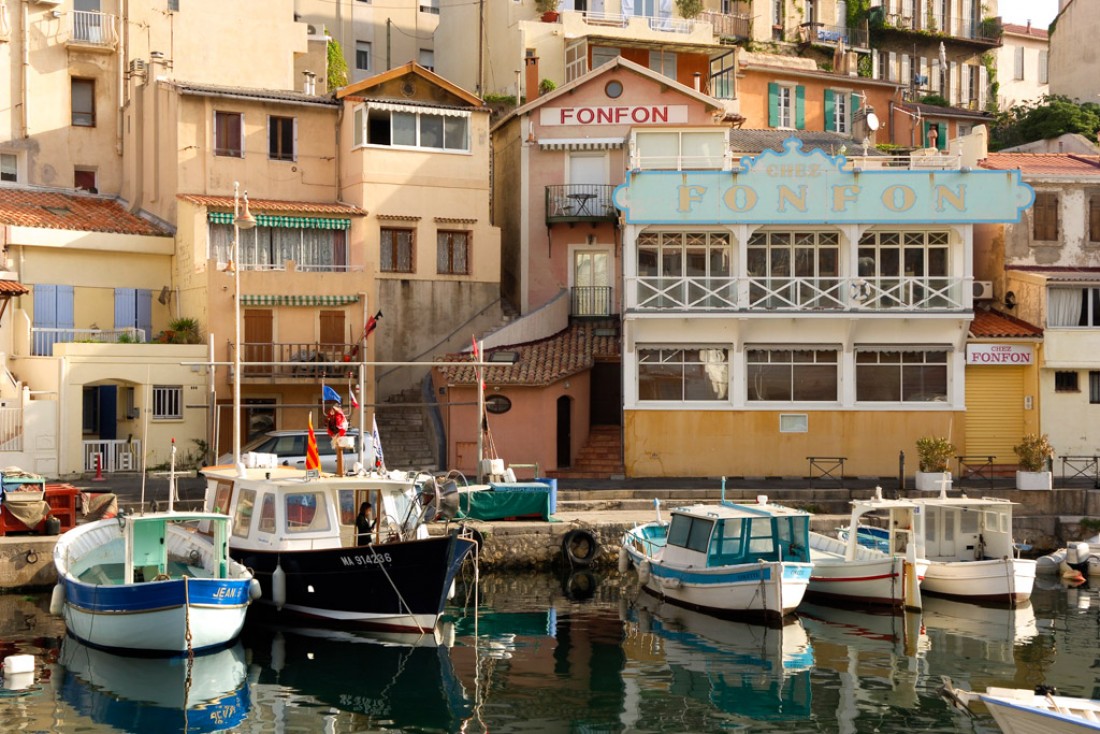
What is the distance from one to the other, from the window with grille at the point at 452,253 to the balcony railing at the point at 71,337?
9.28 meters

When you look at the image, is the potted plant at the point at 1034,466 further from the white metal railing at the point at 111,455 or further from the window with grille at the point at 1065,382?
the white metal railing at the point at 111,455

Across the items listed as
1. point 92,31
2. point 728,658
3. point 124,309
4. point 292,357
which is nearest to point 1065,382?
point 728,658

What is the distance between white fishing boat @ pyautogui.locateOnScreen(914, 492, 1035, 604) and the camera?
28.3 m

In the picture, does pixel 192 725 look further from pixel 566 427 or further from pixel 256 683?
pixel 566 427

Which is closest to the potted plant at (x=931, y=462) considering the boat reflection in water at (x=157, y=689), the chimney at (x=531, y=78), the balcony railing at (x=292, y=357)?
the balcony railing at (x=292, y=357)

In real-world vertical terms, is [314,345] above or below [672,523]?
above

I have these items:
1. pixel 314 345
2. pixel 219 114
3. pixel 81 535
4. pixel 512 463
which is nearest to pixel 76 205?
pixel 219 114

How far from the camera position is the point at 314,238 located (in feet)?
138

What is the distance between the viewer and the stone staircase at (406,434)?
128 feet

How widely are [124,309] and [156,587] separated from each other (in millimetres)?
20578

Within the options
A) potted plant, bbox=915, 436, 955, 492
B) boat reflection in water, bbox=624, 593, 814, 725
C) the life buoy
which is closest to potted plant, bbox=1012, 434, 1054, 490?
potted plant, bbox=915, 436, 955, 492

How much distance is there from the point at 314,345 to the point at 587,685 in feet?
65.3

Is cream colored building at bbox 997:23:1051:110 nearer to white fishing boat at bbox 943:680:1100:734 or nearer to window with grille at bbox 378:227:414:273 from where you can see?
window with grille at bbox 378:227:414:273

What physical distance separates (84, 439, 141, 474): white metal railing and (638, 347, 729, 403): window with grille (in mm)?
13635
